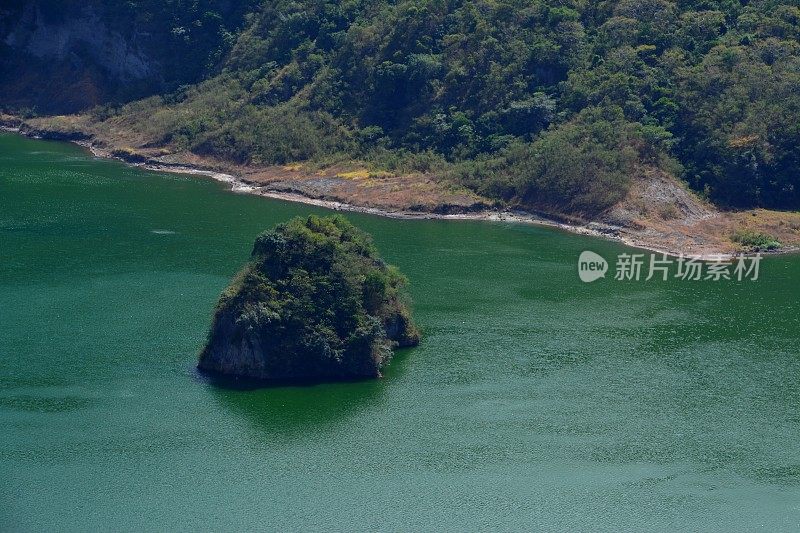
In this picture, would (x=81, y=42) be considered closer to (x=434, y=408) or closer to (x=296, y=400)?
(x=296, y=400)

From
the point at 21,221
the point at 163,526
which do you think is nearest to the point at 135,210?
the point at 21,221

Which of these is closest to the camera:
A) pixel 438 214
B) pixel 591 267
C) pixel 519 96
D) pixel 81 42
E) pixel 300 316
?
pixel 300 316

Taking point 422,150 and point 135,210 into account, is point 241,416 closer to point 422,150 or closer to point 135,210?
point 135,210

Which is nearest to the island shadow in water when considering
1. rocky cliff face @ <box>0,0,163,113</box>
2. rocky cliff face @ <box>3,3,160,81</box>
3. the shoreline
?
the shoreline

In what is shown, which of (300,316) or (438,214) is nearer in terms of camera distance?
(300,316)

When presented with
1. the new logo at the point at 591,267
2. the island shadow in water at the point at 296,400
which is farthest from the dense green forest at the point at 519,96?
the island shadow in water at the point at 296,400

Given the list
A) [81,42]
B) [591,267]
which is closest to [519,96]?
[591,267]

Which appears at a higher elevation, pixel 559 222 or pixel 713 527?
pixel 559 222
